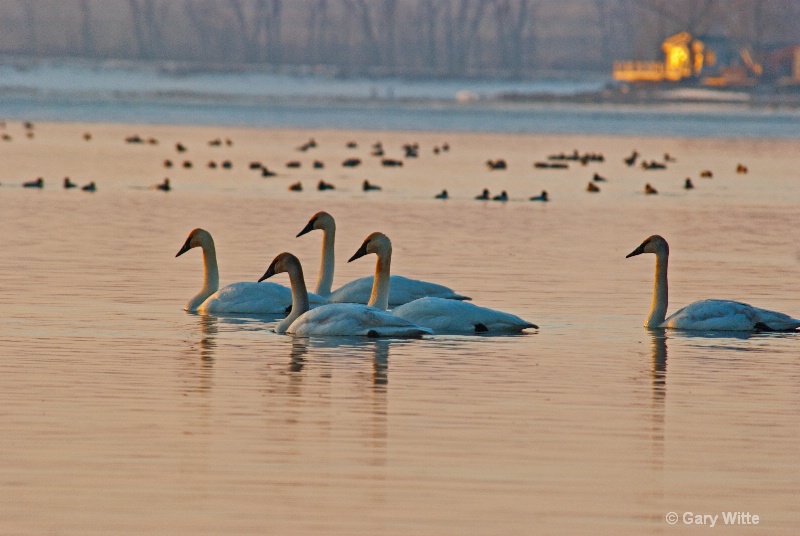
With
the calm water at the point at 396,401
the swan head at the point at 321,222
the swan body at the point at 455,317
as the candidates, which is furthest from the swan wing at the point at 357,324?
the swan head at the point at 321,222

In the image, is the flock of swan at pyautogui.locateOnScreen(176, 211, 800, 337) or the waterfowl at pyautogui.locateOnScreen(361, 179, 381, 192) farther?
the waterfowl at pyautogui.locateOnScreen(361, 179, 381, 192)

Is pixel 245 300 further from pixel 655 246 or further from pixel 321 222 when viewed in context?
pixel 655 246

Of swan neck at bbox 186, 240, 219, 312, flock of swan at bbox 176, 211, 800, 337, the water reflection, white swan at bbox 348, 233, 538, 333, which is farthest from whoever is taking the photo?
swan neck at bbox 186, 240, 219, 312

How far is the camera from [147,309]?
18453mm

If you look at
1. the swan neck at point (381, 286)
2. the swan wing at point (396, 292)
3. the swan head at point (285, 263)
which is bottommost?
the swan wing at point (396, 292)

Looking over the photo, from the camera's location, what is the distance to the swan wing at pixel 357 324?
16062mm

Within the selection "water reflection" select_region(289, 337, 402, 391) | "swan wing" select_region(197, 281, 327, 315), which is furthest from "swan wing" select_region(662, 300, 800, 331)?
"swan wing" select_region(197, 281, 327, 315)

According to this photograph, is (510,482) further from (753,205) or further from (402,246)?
(753,205)

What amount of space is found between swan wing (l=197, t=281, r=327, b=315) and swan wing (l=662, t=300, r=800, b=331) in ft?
13.0

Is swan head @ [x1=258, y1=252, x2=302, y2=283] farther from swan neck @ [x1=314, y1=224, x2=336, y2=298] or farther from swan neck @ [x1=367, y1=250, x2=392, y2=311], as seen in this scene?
swan neck @ [x1=314, y1=224, x2=336, y2=298]

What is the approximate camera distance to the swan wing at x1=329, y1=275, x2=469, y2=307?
18.8 meters

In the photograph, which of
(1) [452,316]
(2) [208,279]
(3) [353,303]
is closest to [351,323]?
(1) [452,316]

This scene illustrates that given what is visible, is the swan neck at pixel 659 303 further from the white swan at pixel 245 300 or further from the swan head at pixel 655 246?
the white swan at pixel 245 300

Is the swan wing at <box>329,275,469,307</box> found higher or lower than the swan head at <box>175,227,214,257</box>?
lower
